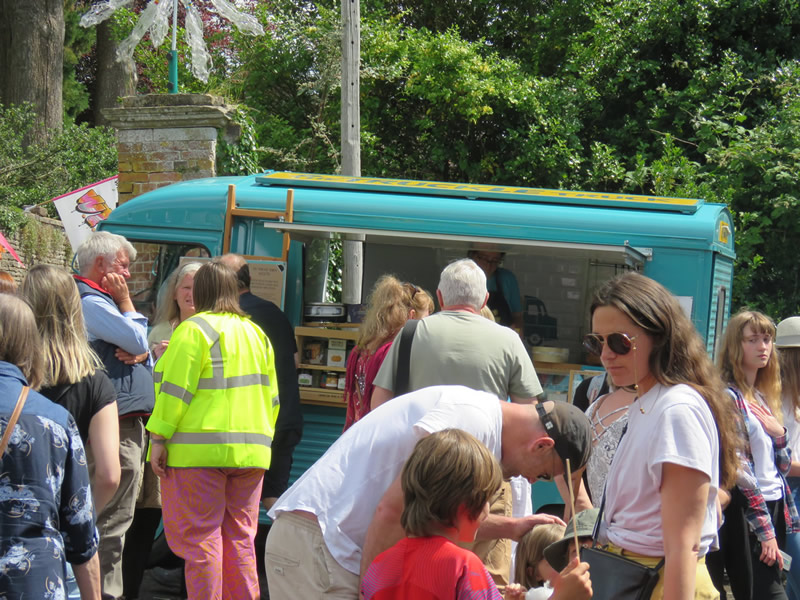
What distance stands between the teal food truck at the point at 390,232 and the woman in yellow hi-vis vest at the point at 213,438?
1.58 meters

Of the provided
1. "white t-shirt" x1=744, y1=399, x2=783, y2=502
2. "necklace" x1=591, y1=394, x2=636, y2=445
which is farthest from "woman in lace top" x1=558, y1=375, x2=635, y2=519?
"white t-shirt" x1=744, y1=399, x2=783, y2=502

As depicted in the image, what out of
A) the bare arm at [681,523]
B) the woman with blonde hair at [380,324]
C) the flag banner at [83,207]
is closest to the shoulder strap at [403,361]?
the woman with blonde hair at [380,324]

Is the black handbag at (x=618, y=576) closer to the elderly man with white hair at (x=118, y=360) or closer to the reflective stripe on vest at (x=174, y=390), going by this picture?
the reflective stripe on vest at (x=174, y=390)

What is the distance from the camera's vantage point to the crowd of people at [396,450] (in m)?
2.39

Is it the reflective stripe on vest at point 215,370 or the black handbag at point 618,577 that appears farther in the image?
the reflective stripe on vest at point 215,370

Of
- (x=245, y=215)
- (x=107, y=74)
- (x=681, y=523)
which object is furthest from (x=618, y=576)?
(x=107, y=74)

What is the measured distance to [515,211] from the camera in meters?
6.08

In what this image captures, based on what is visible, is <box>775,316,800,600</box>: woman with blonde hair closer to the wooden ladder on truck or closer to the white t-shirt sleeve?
the white t-shirt sleeve

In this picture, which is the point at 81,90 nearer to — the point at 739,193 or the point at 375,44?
the point at 375,44

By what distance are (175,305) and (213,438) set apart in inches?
54.4

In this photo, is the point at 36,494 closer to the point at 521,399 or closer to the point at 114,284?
the point at 114,284

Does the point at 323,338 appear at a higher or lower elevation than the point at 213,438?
higher

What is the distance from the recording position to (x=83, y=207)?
1165cm

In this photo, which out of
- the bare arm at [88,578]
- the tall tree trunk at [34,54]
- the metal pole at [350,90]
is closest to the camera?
the bare arm at [88,578]
